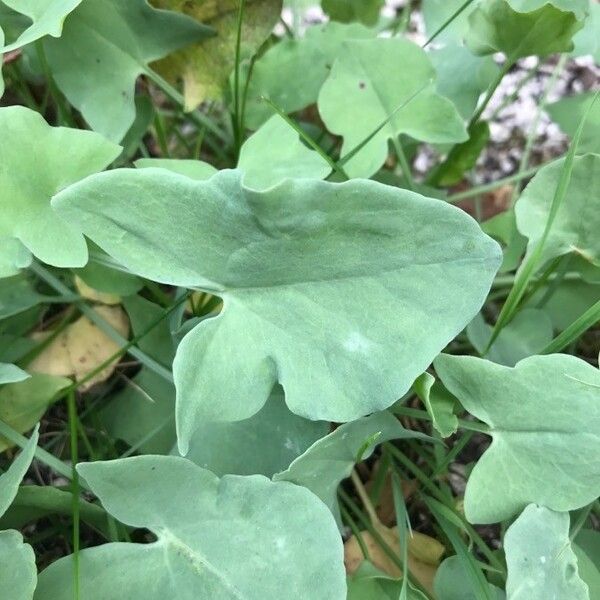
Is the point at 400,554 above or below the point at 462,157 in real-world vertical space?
below

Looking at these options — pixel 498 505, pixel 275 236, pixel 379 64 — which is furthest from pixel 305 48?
pixel 498 505

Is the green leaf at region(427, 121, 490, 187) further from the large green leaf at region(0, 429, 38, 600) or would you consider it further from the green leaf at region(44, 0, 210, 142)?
the large green leaf at region(0, 429, 38, 600)

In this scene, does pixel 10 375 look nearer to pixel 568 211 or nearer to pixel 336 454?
pixel 336 454

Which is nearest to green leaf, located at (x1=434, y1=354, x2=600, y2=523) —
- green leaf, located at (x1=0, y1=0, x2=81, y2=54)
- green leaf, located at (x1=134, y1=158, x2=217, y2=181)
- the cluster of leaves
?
the cluster of leaves

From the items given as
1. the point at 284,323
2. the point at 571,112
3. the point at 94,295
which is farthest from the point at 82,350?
the point at 571,112

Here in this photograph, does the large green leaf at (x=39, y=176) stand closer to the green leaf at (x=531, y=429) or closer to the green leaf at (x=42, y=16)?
the green leaf at (x=42, y=16)

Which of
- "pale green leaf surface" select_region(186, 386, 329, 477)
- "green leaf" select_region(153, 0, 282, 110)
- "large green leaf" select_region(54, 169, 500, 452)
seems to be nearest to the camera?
"large green leaf" select_region(54, 169, 500, 452)
